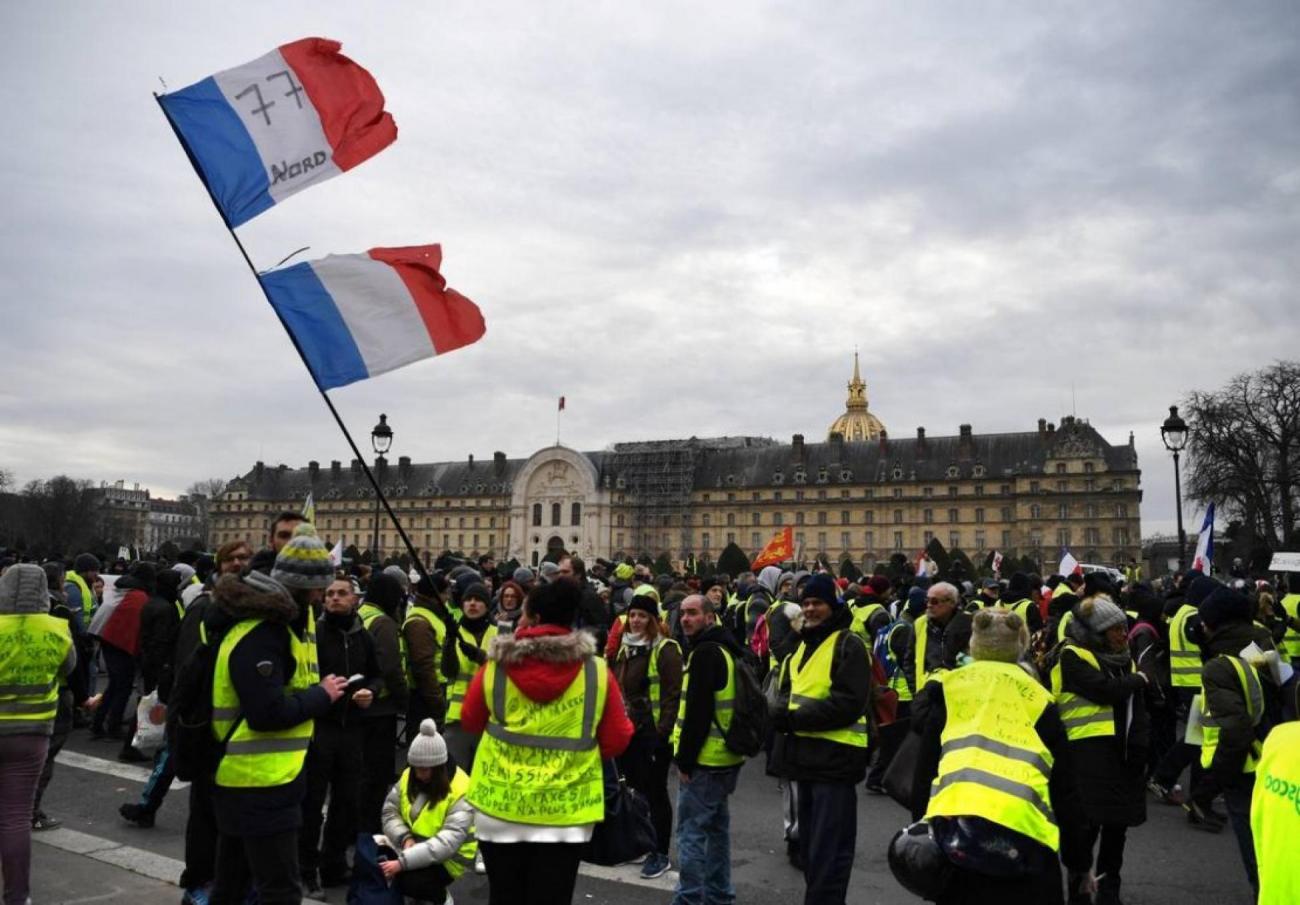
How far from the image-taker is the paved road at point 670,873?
588 centimetres

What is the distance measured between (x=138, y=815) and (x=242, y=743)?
3.95 metres

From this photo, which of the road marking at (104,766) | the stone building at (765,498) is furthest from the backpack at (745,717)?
the stone building at (765,498)

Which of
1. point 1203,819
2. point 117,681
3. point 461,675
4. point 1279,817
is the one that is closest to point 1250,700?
point 1203,819

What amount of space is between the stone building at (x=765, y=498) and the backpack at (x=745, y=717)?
72.8 meters

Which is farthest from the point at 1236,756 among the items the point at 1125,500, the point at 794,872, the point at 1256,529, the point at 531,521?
the point at 531,521

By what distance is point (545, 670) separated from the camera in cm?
381

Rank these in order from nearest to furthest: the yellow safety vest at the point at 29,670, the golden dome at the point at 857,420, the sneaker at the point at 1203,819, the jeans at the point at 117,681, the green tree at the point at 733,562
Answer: the yellow safety vest at the point at 29,670, the sneaker at the point at 1203,819, the jeans at the point at 117,681, the green tree at the point at 733,562, the golden dome at the point at 857,420

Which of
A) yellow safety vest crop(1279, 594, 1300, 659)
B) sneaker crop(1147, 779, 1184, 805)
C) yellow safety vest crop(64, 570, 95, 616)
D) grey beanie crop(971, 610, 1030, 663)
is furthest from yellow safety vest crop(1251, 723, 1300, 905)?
yellow safety vest crop(64, 570, 95, 616)

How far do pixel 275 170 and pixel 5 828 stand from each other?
14.5 ft

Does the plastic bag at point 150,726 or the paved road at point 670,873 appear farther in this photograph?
the plastic bag at point 150,726

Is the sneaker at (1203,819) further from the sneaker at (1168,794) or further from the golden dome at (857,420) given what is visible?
the golden dome at (857,420)

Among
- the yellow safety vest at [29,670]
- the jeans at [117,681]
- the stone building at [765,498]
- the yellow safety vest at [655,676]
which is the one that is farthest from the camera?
the stone building at [765,498]

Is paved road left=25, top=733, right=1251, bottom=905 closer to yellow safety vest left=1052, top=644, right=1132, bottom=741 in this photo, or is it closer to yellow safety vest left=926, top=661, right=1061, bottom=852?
yellow safety vest left=1052, top=644, right=1132, bottom=741

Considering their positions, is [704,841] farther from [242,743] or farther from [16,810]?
[16,810]
